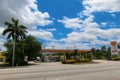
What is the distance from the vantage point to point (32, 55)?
67.7 meters

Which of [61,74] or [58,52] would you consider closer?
[61,74]

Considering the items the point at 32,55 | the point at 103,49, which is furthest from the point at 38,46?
the point at 103,49

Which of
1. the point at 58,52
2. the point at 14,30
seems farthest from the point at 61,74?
the point at 58,52

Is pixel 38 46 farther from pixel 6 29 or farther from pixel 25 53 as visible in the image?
pixel 6 29

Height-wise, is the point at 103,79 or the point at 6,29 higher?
the point at 6,29

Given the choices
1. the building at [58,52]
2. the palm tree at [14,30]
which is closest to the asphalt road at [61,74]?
the palm tree at [14,30]

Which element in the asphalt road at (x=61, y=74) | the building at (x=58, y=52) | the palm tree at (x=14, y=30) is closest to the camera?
the asphalt road at (x=61, y=74)

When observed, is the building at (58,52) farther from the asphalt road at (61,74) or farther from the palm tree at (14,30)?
the asphalt road at (61,74)

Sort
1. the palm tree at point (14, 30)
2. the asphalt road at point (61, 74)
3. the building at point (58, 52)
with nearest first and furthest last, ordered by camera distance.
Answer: the asphalt road at point (61, 74) < the palm tree at point (14, 30) < the building at point (58, 52)

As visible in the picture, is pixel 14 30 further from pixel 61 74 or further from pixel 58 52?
pixel 58 52

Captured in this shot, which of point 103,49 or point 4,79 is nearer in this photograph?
point 4,79

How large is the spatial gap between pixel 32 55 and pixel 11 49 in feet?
26.4

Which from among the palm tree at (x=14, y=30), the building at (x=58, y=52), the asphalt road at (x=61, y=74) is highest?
the palm tree at (x=14, y=30)

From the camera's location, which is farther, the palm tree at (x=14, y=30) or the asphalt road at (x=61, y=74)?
the palm tree at (x=14, y=30)
